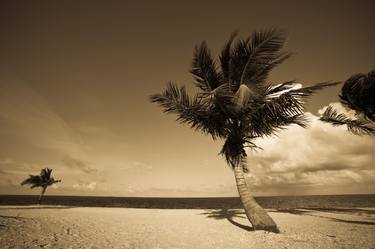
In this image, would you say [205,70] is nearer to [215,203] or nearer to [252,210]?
[252,210]

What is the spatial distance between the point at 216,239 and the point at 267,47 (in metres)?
7.29

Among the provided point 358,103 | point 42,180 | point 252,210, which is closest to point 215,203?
point 42,180

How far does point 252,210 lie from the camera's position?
787 centimetres

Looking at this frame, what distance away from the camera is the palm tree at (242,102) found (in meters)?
7.66

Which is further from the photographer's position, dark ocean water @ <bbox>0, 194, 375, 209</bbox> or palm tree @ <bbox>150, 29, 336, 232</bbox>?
dark ocean water @ <bbox>0, 194, 375, 209</bbox>

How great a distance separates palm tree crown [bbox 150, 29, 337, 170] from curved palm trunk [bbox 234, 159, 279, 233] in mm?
577

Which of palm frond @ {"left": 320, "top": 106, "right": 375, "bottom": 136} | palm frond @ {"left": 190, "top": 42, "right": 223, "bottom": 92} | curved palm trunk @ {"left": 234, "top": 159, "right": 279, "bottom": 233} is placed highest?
palm frond @ {"left": 190, "top": 42, "right": 223, "bottom": 92}

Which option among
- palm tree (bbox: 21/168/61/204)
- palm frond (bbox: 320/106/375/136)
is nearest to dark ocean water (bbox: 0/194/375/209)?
palm tree (bbox: 21/168/61/204)

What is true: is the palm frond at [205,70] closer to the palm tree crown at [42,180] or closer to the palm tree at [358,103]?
the palm tree at [358,103]

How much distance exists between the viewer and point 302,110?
7629 millimetres

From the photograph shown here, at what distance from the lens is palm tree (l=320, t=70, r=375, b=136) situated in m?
7.29

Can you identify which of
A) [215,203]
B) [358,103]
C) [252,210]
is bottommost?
[252,210]

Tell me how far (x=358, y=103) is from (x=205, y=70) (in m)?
5.96

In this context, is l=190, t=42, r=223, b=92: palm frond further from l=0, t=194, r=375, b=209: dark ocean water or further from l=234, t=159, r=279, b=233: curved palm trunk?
l=0, t=194, r=375, b=209: dark ocean water
